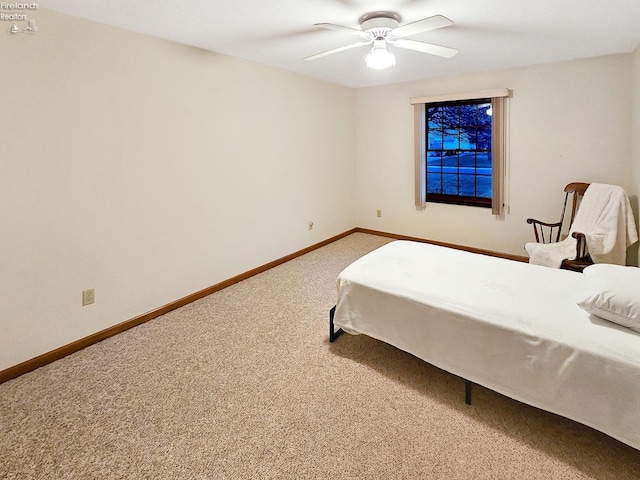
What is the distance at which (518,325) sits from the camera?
1837 mm

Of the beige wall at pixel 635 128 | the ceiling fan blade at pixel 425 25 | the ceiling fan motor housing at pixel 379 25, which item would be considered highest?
the ceiling fan motor housing at pixel 379 25

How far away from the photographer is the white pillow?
1653 mm

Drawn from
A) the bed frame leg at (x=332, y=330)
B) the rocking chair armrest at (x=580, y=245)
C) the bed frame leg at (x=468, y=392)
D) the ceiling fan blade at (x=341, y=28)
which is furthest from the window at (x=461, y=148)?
the bed frame leg at (x=468, y=392)

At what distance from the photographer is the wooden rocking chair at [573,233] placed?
3.18 meters

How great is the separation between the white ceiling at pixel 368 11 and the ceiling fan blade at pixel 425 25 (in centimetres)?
12

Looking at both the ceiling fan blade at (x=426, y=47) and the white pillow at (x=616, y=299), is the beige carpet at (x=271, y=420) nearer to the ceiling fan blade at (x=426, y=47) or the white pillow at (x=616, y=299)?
the white pillow at (x=616, y=299)

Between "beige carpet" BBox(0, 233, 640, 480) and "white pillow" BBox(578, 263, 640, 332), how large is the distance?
616 mm

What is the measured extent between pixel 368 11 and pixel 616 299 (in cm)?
228

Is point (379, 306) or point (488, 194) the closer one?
point (379, 306)

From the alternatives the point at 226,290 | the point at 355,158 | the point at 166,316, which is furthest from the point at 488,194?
the point at 166,316

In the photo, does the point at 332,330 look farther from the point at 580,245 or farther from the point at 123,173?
the point at 580,245

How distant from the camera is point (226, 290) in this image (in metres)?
3.70

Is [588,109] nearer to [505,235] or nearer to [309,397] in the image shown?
[505,235]

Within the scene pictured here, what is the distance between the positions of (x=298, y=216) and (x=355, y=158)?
5.36 feet
